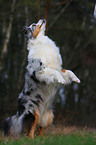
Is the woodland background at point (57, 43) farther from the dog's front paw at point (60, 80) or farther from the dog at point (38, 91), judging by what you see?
the dog's front paw at point (60, 80)

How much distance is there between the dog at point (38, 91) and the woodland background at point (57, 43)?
539 cm

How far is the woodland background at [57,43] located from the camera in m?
16.9

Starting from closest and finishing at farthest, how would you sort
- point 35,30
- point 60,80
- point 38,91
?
point 60,80
point 38,91
point 35,30

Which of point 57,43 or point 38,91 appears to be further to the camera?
point 57,43

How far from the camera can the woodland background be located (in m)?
16.9

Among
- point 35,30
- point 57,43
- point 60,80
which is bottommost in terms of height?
point 60,80

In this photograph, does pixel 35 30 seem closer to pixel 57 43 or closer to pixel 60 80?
pixel 60 80

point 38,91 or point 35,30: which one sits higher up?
point 35,30

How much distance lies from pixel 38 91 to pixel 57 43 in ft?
34.8

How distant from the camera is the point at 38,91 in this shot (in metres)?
6.74

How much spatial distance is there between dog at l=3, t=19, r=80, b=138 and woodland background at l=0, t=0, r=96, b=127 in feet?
17.7

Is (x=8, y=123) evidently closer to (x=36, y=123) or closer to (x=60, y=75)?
(x=36, y=123)

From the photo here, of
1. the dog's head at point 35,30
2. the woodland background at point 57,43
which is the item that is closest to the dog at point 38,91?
the dog's head at point 35,30

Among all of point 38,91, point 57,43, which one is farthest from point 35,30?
point 57,43
